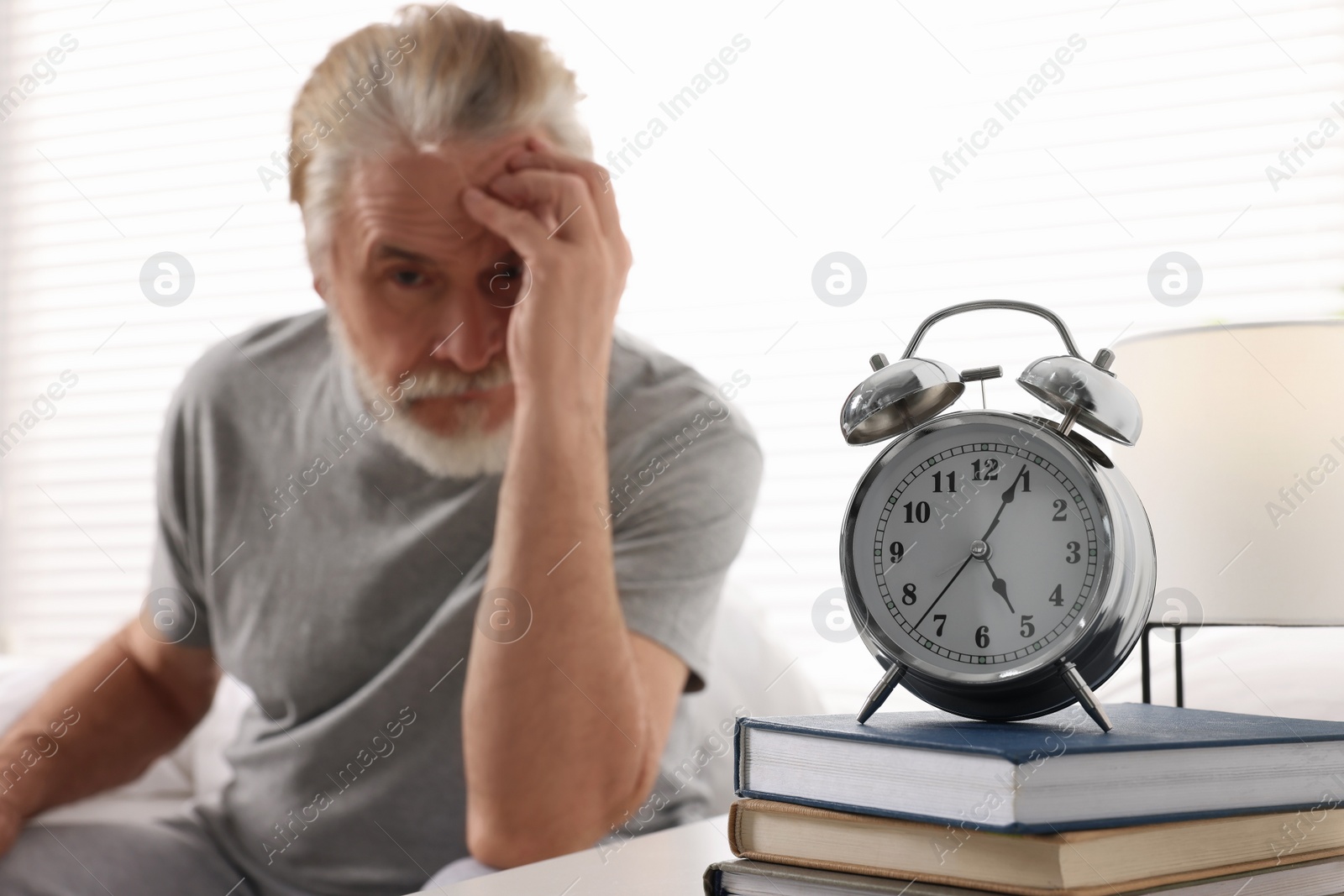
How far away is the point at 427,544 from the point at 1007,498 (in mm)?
894

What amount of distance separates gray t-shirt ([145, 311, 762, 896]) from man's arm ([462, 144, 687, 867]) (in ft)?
0.08

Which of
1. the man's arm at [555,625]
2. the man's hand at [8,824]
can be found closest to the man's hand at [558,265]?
the man's arm at [555,625]

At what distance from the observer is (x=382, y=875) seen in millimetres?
1314

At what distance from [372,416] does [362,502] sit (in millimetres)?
119

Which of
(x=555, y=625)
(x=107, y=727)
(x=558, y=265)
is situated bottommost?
(x=107, y=727)

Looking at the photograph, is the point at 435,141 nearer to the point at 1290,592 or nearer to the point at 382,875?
the point at 382,875

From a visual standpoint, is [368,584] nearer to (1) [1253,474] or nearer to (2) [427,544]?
(2) [427,544]

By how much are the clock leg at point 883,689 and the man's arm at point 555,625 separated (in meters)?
0.69

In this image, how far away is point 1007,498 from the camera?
2.11 ft

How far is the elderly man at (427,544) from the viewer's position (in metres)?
1.29

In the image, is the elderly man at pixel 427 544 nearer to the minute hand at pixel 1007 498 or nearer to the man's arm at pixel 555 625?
the man's arm at pixel 555 625

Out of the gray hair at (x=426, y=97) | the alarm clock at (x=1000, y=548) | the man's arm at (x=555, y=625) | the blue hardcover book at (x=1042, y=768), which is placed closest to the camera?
the blue hardcover book at (x=1042, y=768)

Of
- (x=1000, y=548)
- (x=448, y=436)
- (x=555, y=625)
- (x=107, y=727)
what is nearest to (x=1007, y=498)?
(x=1000, y=548)

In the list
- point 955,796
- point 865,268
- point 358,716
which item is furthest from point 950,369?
point 358,716
